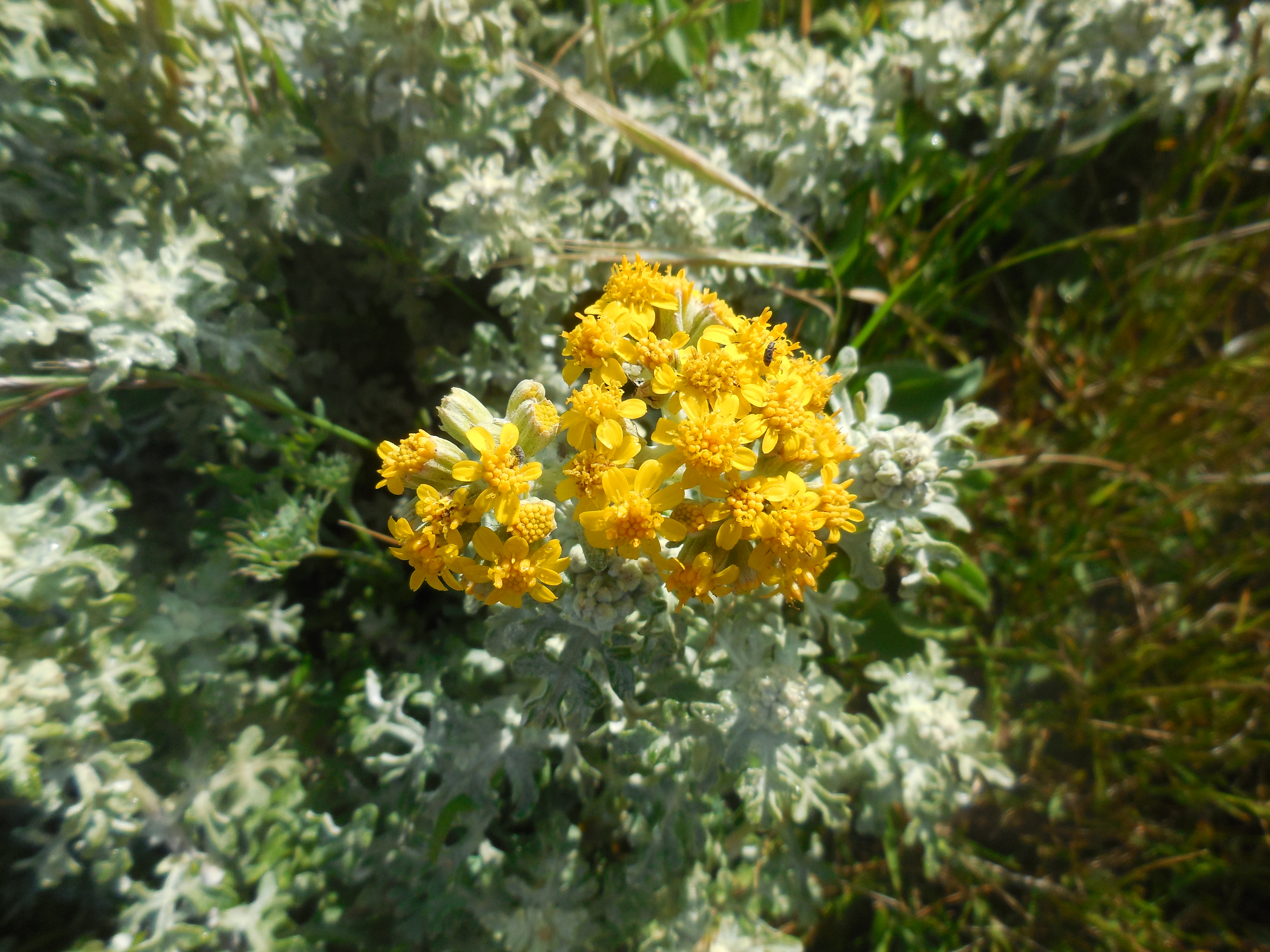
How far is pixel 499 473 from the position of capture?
1873 mm

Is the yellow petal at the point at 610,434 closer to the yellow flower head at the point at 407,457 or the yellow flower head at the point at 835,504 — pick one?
the yellow flower head at the point at 407,457

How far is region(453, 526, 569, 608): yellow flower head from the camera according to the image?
5.99 ft

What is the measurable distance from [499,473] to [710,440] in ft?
1.73

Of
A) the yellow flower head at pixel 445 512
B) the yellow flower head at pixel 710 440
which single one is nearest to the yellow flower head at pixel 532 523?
the yellow flower head at pixel 445 512

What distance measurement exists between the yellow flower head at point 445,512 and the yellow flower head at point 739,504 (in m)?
0.60

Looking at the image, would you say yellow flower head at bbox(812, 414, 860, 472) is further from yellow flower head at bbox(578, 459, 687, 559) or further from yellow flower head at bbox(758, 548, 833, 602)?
yellow flower head at bbox(578, 459, 687, 559)

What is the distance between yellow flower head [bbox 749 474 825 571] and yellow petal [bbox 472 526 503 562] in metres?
0.64

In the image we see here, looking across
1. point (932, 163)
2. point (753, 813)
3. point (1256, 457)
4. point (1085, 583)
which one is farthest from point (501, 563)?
point (1256, 457)

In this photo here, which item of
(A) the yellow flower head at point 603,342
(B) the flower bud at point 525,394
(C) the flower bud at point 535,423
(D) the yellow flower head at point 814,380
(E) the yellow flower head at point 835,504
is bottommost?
(C) the flower bud at point 535,423

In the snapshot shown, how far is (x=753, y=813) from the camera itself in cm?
236

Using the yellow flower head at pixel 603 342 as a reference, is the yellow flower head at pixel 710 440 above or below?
below

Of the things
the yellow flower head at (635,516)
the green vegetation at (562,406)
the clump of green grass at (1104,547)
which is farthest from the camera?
the clump of green grass at (1104,547)

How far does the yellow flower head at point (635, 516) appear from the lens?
5.95 ft

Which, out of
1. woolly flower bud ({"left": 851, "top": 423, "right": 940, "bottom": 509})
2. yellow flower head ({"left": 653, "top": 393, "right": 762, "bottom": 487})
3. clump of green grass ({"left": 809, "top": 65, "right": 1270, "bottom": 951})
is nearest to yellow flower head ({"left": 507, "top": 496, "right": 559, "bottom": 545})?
yellow flower head ({"left": 653, "top": 393, "right": 762, "bottom": 487})
